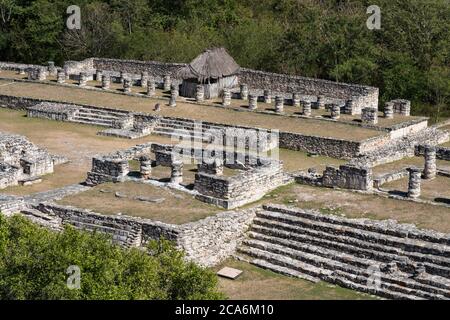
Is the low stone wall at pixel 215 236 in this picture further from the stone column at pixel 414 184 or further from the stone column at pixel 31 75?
the stone column at pixel 31 75

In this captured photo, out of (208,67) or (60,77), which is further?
(60,77)

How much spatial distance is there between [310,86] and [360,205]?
18.9 meters

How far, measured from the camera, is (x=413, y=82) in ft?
161

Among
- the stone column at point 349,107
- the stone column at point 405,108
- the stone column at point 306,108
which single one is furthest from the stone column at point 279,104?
the stone column at point 405,108

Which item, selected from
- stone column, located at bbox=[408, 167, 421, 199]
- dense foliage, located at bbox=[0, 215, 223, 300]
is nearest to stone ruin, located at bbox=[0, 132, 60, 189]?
dense foliage, located at bbox=[0, 215, 223, 300]

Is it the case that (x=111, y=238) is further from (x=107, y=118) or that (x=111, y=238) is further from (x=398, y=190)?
(x=107, y=118)

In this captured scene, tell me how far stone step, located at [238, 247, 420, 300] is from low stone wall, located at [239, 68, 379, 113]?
17.2m

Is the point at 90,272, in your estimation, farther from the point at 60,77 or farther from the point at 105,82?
the point at 60,77

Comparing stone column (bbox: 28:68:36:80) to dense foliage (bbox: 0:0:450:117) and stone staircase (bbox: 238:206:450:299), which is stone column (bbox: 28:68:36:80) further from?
stone staircase (bbox: 238:206:450:299)

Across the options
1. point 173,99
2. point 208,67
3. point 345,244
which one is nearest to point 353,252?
point 345,244

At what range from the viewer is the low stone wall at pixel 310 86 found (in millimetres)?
45938

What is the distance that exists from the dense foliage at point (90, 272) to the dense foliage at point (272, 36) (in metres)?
26.9

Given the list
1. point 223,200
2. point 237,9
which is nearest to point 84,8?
point 237,9

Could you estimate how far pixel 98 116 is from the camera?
4469 cm
